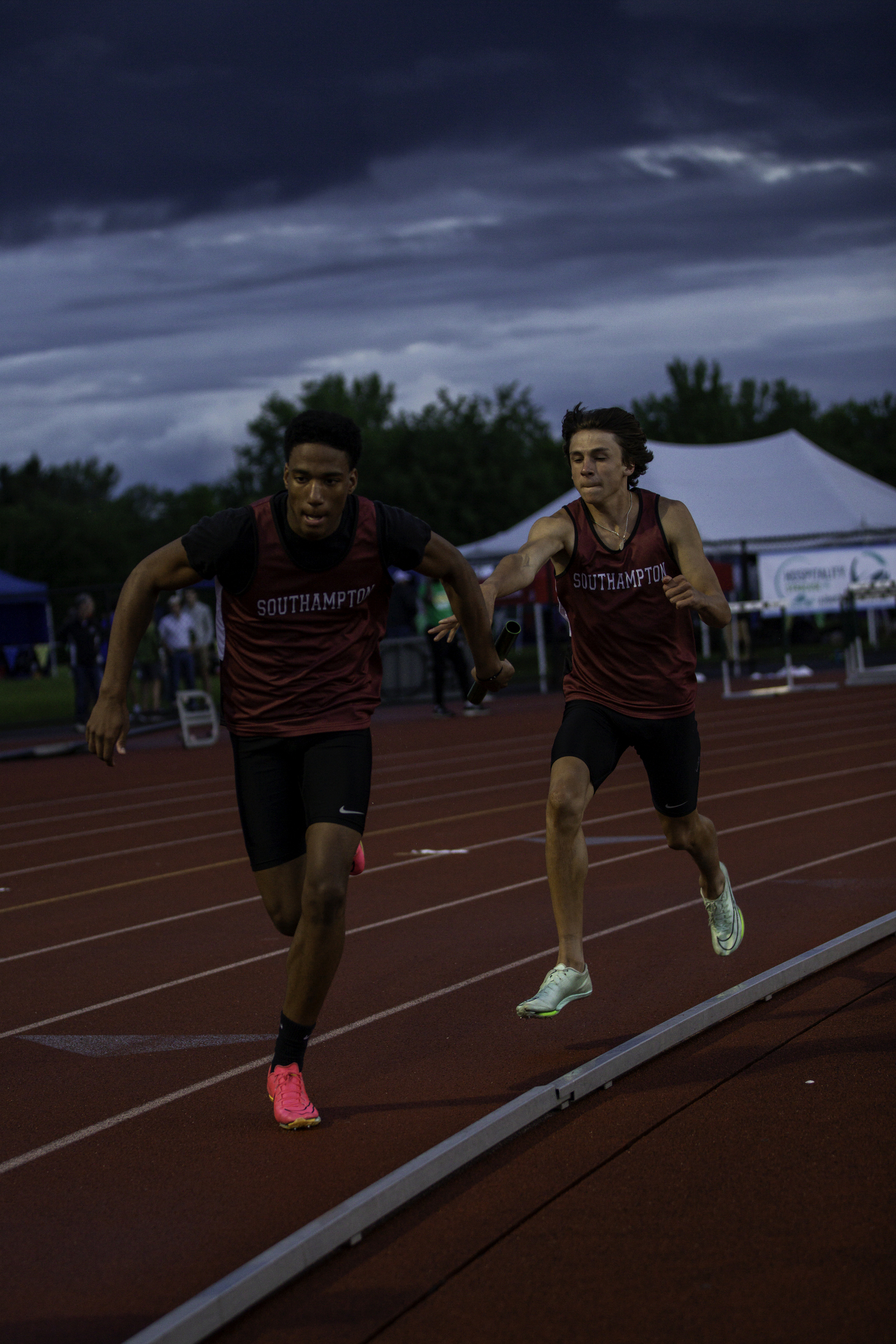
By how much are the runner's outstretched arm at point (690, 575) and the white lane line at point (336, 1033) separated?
165 centimetres

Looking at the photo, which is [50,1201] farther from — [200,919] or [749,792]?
[749,792]

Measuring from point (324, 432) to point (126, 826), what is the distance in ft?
25.1

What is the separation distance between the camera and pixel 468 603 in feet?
14.5

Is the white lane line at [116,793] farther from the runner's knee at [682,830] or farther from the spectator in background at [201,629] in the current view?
the runner's knee at [682,830]

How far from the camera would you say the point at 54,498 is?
370 ft

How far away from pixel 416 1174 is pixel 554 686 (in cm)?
2240

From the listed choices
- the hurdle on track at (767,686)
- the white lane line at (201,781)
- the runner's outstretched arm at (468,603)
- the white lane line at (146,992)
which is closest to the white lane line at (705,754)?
the white lane line at (201,781)

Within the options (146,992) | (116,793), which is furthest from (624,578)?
(116,793)

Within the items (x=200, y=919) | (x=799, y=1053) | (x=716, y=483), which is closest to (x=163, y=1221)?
(x=799, y=1053)

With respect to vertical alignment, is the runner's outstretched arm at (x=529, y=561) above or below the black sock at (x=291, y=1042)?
above

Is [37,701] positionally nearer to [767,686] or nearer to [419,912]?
[767,686]

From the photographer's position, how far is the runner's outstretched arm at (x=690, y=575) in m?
4.82

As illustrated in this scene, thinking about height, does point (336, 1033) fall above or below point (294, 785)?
below

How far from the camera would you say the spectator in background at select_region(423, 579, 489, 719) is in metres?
21.2
